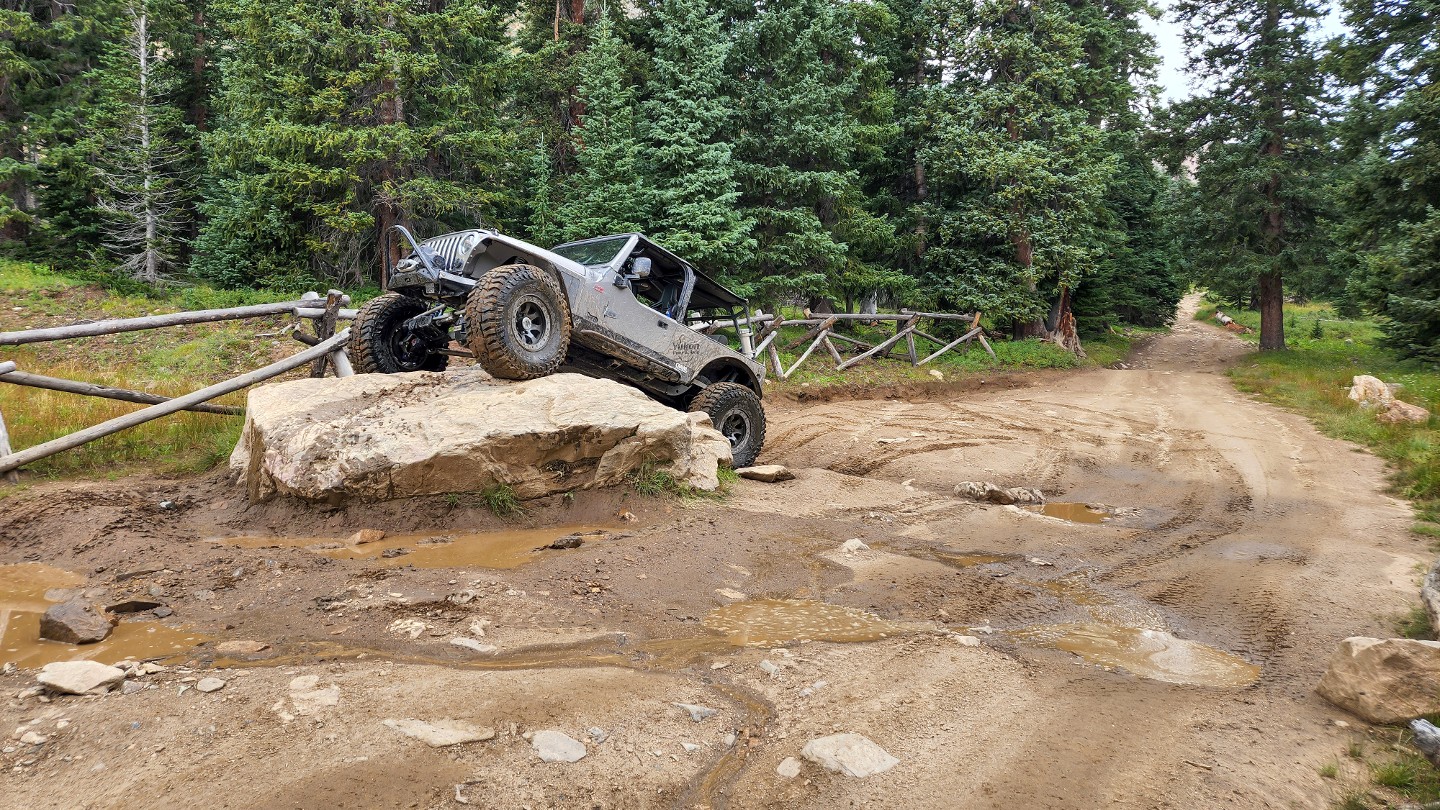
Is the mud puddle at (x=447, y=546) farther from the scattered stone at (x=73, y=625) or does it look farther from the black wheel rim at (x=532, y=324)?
the black wheel rim at (x=532, y=324)

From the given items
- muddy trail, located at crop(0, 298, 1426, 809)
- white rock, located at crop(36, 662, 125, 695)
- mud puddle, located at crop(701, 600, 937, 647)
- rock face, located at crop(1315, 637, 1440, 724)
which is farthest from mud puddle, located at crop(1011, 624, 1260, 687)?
white rock, located at crop(36, 662, 125, 695)

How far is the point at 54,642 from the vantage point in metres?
3.58

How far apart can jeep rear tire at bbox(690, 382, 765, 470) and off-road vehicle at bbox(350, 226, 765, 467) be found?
0.05 ft

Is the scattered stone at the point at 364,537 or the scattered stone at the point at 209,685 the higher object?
the scattered stone at the point at 364,537

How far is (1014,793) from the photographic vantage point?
8.83ft

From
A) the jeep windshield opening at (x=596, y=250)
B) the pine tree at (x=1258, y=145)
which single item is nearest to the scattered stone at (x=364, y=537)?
the jeep windshield opening at (x=596, y=250)

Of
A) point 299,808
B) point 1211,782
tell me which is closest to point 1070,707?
point 1211,782

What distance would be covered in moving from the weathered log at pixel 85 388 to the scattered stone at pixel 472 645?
5.29 metres

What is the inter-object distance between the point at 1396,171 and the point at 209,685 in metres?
20.9

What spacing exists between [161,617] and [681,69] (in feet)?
50.6

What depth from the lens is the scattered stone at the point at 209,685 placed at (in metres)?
3.11

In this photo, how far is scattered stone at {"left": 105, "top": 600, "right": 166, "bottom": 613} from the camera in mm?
3939

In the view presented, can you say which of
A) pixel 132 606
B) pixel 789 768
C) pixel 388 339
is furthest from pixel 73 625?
pixel 388 339

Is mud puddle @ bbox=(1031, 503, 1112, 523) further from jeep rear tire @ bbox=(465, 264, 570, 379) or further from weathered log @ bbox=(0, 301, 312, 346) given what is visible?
weathered log @ bbox=(0, 301, 312, 346)
